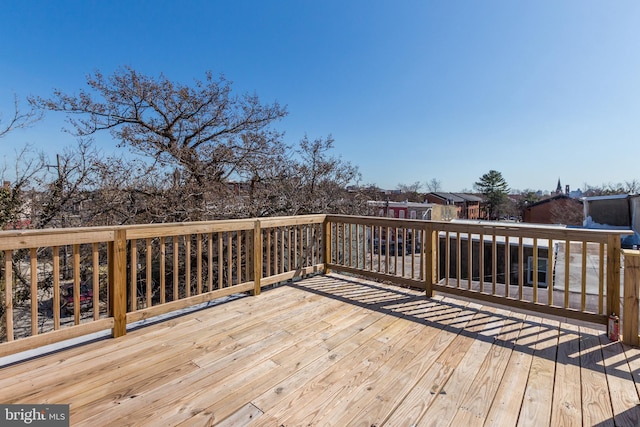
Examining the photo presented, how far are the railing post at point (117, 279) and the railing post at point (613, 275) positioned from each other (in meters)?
→ 3.92

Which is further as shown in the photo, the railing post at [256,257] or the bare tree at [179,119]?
the bare tree at [179,119]

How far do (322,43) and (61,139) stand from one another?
6.68 metres

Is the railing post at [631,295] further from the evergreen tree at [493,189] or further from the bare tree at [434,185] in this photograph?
the bare tree at [434,185]

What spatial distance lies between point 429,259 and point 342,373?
6.42 feet

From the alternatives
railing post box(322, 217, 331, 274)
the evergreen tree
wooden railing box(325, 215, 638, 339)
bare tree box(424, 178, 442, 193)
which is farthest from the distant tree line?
bare tree box(424, 178, 442, 193)

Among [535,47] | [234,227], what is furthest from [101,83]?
[535,47]

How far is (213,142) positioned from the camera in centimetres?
796

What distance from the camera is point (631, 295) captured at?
2197mm

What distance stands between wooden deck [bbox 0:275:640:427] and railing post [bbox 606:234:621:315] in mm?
274

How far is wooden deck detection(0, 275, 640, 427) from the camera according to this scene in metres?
1.49

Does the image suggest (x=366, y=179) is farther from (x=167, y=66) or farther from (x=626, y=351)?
(x=626, y=351)

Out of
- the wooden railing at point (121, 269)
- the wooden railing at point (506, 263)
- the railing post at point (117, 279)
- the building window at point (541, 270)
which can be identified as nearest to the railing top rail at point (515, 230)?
the wooden railing at point (506, 263)

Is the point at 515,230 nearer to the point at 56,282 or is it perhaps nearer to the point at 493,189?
the point at 56,282
